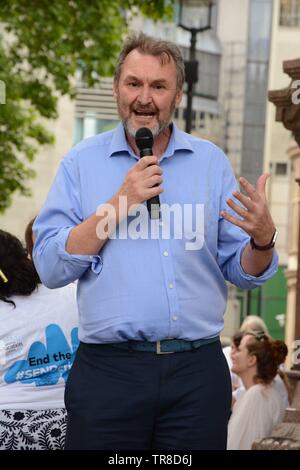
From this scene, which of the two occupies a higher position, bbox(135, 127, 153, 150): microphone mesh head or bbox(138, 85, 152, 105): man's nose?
bbox(138, 85, 152, 105): man's nose

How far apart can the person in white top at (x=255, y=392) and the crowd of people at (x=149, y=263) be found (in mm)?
4895

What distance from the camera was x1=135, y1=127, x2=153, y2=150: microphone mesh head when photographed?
423cm

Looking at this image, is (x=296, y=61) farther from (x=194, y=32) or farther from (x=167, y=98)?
(x=194, y=32)

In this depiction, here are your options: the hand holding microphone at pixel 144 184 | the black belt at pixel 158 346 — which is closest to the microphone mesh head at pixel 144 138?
the hand holding microphone at pixel 144 184

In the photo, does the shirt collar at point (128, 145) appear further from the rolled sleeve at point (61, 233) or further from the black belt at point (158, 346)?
the black belt at point (158, 346)

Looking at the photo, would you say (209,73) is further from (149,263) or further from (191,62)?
(149,263)

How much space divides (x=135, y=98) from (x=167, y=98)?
0.33ft

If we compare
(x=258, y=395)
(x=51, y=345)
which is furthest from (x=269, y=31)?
(x=51, y=345)

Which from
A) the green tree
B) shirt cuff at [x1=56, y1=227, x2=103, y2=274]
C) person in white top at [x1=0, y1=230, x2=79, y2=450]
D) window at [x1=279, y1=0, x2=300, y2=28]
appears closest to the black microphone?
shirt cuff at [x1=56, y1=227, x2=103, y2=274]

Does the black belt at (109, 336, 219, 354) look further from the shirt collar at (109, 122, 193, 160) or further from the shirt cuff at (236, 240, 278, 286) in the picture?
the shirt collar at (109, 122, 193, 160)

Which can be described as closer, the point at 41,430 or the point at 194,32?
the point at 41,430

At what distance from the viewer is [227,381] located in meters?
4.27

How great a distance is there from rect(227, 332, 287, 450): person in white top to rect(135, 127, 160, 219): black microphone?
16.7 ft
